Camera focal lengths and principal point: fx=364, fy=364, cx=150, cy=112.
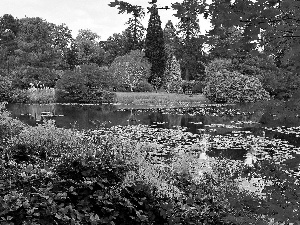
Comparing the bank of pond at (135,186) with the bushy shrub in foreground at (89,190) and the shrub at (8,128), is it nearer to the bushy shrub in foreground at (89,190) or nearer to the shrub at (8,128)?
the bushy shrub in foreground at (89,190)

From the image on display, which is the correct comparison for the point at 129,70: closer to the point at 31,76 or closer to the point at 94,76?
the point at 94,76

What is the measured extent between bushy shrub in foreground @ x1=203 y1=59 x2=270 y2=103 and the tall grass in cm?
1467

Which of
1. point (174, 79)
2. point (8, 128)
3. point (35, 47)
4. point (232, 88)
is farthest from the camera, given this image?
point (174, 79)

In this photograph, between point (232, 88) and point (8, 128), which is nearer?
point (8, 128)

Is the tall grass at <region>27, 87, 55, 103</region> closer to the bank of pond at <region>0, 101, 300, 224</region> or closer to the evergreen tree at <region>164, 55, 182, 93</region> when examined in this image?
the evergreen tree at <region>164, 55, 182, 93</region>

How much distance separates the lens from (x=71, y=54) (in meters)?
47.5

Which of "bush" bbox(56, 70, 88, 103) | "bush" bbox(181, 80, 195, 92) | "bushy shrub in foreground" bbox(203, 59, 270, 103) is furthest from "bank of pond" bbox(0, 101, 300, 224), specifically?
"bush" bbox(181, 80, 195, 92)

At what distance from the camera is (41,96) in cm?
3048

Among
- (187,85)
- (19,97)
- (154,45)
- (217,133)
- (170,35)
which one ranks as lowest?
(217,133)

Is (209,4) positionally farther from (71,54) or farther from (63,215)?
(71,54)

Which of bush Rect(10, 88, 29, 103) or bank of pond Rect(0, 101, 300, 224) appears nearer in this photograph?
bank of pond Rect(0, 101, 300, 224)

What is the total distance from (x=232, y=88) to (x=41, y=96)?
17.5 metres

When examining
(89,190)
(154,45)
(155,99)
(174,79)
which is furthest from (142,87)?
A: (89,190)

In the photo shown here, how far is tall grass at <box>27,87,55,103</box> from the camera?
30.3 m
